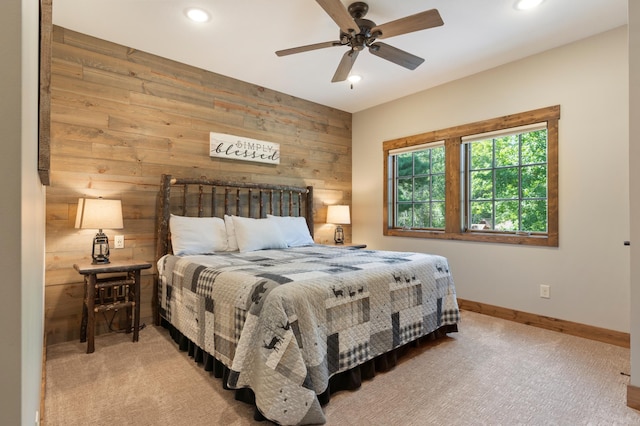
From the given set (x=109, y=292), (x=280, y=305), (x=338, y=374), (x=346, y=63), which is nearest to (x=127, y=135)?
(x=109, y=292)

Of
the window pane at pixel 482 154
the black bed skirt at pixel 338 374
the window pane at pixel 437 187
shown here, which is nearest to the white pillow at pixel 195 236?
the black bed skirt at pixel 338 374

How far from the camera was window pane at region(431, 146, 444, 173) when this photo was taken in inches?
159

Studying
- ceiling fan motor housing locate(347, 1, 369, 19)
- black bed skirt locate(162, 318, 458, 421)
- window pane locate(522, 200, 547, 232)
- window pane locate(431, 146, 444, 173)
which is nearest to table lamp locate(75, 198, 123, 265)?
black bed skirt locate(162, 318, 458, 421)

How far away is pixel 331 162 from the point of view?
4828 millimetres

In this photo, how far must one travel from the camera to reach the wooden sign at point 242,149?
3.63 metres

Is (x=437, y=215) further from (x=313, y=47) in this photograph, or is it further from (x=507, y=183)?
(x=313, y=47)

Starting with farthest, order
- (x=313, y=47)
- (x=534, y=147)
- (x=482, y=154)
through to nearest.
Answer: (x=482, y=154), (x=534, y=147), (x=313, y=47)

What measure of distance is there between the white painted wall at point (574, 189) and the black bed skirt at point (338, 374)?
1165 mm

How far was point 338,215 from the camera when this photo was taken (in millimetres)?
4578

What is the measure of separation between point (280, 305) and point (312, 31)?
231 cm

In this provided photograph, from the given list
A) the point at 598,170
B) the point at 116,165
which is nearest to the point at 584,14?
the point at 598,170

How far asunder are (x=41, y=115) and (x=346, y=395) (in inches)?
77.8

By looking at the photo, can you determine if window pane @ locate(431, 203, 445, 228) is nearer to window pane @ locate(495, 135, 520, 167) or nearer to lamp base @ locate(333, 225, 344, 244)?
window pane @ locate(495, 135, 520, 167)

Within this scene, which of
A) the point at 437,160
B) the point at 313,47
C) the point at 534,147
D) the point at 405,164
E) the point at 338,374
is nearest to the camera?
the point at 338,374
